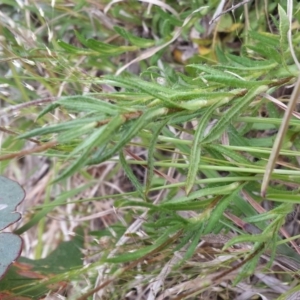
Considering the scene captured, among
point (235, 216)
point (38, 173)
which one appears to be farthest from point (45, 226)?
point (235, 216)

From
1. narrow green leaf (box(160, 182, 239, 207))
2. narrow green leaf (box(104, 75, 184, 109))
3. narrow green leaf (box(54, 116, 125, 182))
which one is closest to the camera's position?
narrow green leaf (box(54, 116, 125, 182))

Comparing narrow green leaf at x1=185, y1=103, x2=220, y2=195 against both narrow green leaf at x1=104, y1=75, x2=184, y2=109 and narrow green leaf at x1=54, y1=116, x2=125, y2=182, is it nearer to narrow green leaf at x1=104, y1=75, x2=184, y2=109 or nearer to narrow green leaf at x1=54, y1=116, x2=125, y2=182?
narrow green leaf at x1=104, y1=75, x2=184, y2=109

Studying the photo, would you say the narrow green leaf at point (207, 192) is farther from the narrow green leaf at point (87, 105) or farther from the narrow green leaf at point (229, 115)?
the narrow green leaf at point (87, 105)

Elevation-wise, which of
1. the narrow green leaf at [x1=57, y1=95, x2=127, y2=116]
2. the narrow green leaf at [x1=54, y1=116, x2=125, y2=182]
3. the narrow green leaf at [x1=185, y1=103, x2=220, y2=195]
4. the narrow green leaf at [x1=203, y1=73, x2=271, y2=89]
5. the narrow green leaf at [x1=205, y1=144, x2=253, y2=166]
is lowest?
the narrow green leaf at [x1=205, y1=144, x2=253, y2=166]

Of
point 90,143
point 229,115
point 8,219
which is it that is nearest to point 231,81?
point 229,115

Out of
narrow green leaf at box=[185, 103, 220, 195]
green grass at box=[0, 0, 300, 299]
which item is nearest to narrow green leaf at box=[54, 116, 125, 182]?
green grass at box=[0, 0, 300, 299]

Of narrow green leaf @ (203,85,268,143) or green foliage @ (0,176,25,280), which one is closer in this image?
narrow green leaf @ (203,85,268,143)

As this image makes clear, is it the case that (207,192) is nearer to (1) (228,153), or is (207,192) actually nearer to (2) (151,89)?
(1) (228,153)

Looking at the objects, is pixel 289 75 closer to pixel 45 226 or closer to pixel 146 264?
pixel 146 264

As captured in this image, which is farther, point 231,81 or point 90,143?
point 231,81
